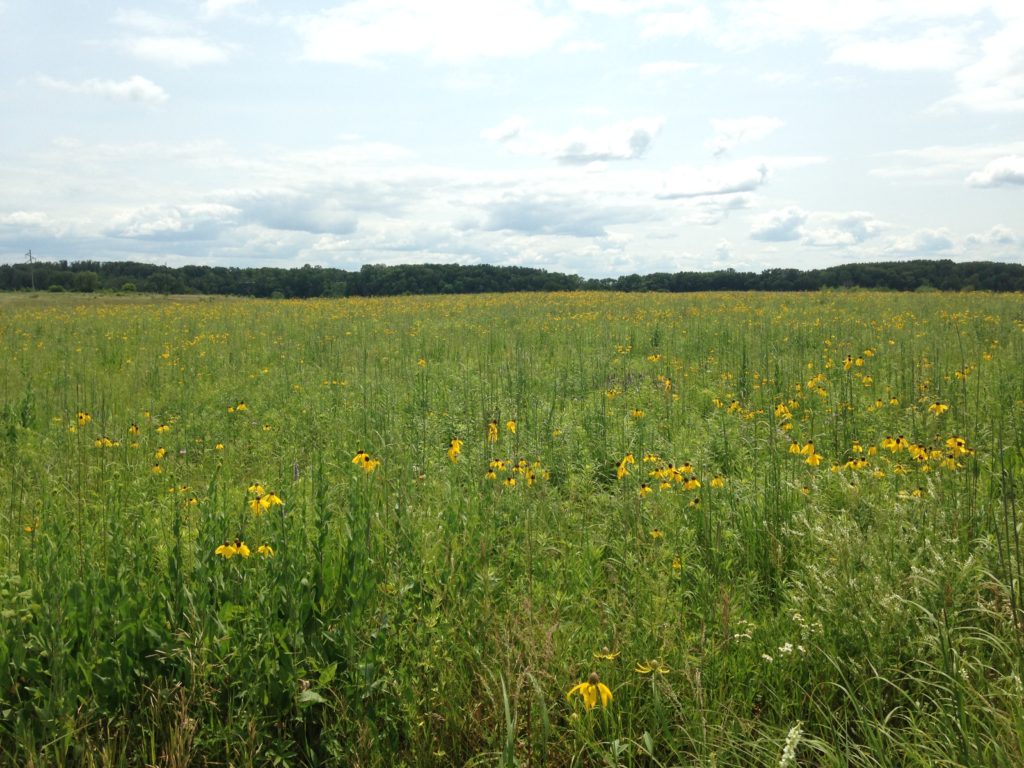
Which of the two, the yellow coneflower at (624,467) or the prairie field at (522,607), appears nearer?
the prairie field at (522,607)

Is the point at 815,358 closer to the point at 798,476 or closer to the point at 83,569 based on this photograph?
the point at 798,476

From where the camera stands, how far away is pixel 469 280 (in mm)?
38312

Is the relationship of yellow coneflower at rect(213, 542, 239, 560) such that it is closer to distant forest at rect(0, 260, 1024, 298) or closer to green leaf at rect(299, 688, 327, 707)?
green leaf at rect(299, 688, 327, 707)

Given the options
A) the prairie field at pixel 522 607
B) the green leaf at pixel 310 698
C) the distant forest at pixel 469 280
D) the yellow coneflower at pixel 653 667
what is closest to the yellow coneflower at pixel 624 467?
the prairie field at pixel 522 607

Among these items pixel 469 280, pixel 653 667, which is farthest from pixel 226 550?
pixel 469 280

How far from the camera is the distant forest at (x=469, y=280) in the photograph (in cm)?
3056

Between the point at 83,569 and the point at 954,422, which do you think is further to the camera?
the point at 954,422

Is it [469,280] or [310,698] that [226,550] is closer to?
[310,698]

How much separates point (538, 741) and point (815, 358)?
26.4ft

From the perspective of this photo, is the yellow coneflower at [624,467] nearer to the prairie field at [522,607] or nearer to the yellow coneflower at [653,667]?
the prairie field at [522,607]

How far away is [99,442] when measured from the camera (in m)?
4.07

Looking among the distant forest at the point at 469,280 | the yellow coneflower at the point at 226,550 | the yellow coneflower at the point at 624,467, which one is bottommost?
the yellow coneflower at the point at 226,550

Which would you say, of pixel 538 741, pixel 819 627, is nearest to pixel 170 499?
pixel 538 741

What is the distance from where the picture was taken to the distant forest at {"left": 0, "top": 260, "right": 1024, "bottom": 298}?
30.6m
